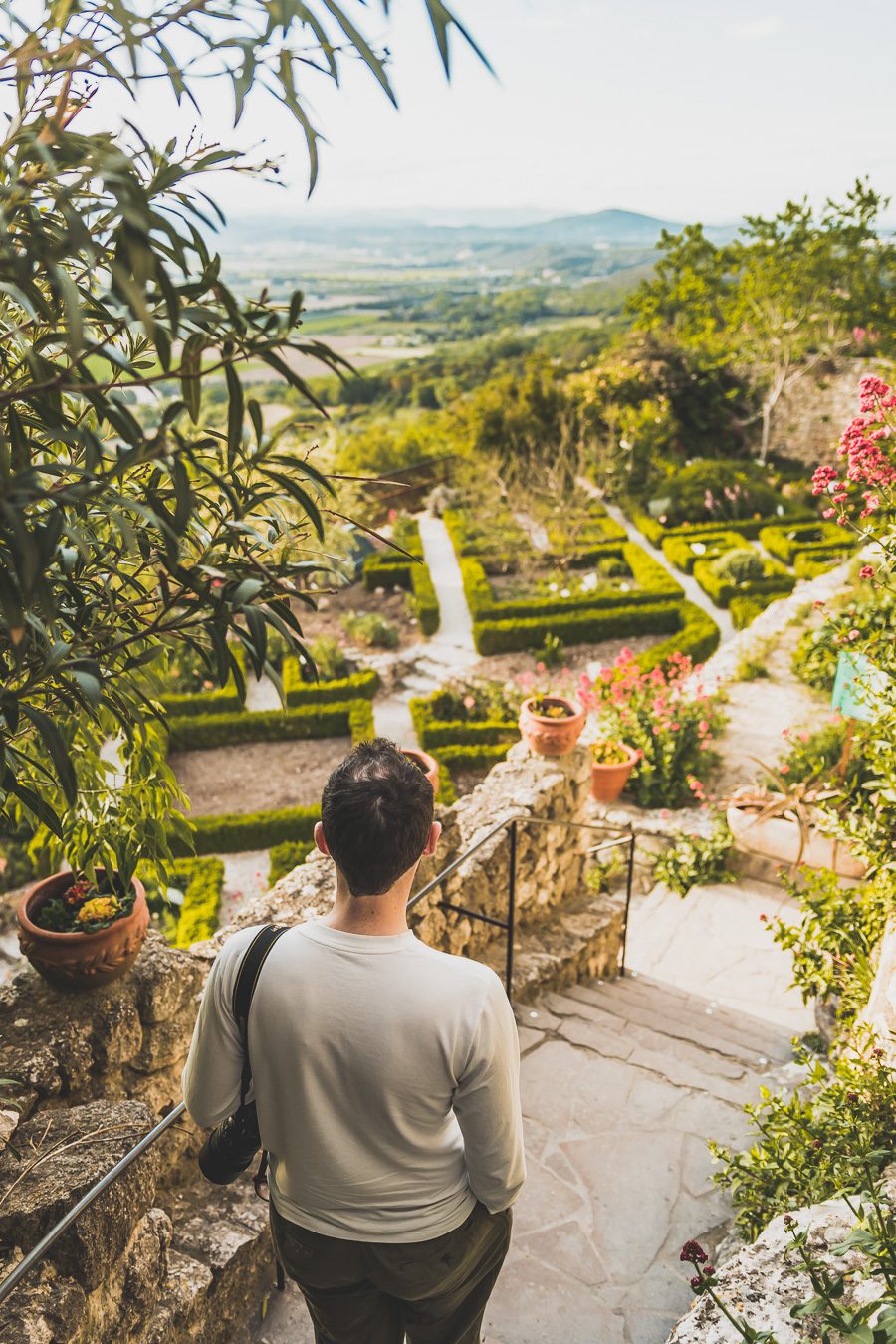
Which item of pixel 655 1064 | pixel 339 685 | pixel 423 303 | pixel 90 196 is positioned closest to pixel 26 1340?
pixel 90 196

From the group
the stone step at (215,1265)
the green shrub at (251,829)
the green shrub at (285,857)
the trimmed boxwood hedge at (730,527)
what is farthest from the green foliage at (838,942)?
the trimmed boxwood hedge at (730,527)

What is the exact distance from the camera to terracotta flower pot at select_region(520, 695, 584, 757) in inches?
222

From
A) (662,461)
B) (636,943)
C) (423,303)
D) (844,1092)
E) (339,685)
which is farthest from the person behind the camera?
(423,303)

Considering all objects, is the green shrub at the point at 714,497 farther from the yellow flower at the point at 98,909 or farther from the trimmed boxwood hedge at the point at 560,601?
the yellow flower at the point at 98,909

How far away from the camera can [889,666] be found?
3.61 meters

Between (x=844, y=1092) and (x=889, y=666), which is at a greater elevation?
(x=889, y=666)

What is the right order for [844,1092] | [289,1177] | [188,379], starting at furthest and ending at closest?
1. [844,1092]
2. [289,1177]
3. [188,379]

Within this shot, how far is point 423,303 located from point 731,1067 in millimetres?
85242

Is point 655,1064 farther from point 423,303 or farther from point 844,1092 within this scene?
point 423,303

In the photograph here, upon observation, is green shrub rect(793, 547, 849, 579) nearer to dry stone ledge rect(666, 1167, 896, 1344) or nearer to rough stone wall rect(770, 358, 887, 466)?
rough stone wall rect(770, 358, 887, 466)

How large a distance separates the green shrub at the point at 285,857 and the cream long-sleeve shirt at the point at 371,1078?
5508 mm

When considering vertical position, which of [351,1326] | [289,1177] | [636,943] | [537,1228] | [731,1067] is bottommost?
[636,943]

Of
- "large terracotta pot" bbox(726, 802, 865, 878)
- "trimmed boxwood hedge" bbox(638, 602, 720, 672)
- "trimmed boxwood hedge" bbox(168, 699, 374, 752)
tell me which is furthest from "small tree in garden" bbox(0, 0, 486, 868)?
"trimmed boxwood hedge" bbox(638, 602, 720, 672)

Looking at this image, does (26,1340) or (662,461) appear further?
(662,461)
